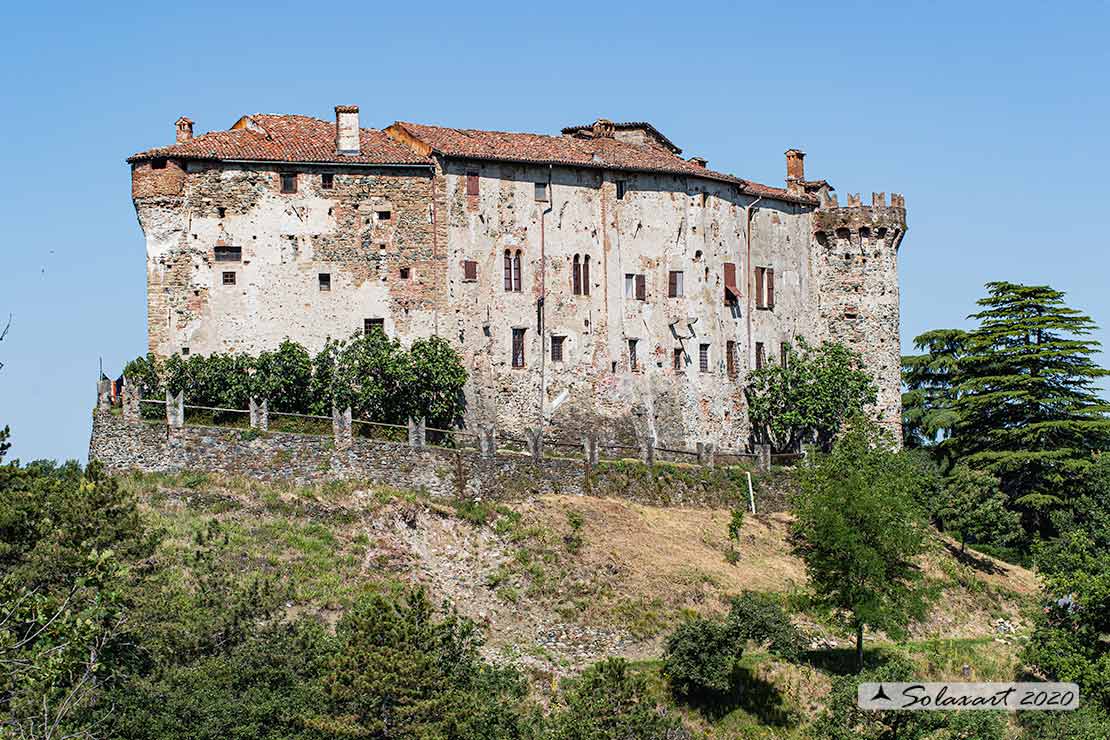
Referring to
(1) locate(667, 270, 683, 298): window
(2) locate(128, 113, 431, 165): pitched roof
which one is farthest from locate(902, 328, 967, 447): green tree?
(2) locate(128, 113, 431, 165): pitched roof

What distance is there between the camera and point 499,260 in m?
69.4

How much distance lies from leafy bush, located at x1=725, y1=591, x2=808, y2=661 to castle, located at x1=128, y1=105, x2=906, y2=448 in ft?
55.9

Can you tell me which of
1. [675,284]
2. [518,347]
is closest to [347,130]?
[518,347]

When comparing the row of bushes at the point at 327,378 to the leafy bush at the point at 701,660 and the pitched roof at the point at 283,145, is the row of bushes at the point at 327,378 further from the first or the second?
the leafy bush at the point at 701,660

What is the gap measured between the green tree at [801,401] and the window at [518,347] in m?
11.2

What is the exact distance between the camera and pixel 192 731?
43.4m

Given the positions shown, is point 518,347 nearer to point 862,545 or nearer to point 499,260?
point 499,260

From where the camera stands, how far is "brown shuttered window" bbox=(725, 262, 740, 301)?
246ft

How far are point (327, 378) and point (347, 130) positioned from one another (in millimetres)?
10720

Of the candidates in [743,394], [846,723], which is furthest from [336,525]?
[743,394]

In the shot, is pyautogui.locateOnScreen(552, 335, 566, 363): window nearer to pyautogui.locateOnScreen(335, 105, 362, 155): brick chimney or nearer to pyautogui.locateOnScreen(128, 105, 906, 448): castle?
pyautogui.locateOnScreen(128, 105, 906, 448): castle

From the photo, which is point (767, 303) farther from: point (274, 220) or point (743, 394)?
point (274, 220)

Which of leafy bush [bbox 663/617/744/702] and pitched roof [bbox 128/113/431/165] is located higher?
pitched roof [bbox 128/113/431/165]

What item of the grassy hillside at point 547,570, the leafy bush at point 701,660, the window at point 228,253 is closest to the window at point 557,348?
the grassy hillside at point 547,570
